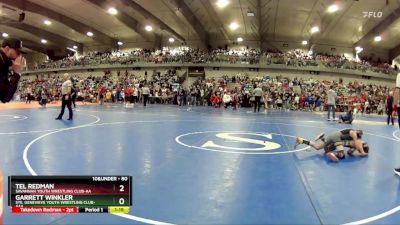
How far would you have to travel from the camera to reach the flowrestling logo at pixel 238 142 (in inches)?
295

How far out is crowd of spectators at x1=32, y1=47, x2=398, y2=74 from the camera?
3466 cm

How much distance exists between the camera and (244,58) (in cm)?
3481

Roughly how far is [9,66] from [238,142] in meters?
6.05

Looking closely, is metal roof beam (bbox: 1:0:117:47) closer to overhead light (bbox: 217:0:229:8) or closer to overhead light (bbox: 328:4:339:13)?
overhead light (bbox: 217:0:229:8)

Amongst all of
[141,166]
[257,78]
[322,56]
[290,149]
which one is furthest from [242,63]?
[141,166]

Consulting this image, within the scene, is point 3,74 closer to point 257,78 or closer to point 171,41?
point 257,78

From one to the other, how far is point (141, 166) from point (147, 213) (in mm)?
2093

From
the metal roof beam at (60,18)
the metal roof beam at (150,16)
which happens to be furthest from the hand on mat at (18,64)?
the metal roof beam at (60,18)

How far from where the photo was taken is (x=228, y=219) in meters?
3.52

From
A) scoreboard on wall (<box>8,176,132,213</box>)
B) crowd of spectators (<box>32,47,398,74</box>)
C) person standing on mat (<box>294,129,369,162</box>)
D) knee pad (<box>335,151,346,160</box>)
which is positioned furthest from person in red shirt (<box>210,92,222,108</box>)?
scoreboard on wall (<box>8,176,132,213</box>)

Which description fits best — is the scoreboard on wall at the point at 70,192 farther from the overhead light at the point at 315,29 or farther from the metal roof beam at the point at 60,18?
the overhead light at the point at 315,29

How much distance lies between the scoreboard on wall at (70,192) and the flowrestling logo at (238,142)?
4.64 m

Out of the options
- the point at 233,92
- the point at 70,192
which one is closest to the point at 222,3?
the point at 233,92

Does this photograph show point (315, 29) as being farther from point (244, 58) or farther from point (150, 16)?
point (150, 16)
